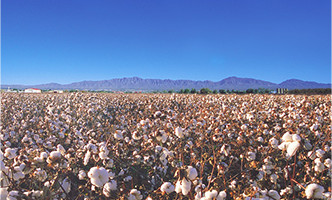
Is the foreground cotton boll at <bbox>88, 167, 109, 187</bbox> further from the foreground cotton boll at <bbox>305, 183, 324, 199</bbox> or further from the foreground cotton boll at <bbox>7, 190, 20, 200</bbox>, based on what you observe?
the foreground cotton boll at <bbox>305, 183, 324, 199</bbox>

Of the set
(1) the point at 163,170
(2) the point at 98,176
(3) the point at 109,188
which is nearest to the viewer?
(2) the point at 98,176

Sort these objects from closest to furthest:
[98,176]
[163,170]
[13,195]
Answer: [13,195]
[98,176]
[163,170]

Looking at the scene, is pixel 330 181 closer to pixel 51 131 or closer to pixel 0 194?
pixel 0 194

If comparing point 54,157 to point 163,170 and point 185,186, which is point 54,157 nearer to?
point 185,186

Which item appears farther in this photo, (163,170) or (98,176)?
(163,170)

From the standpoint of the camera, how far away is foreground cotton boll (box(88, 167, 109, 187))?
1654 millimetres

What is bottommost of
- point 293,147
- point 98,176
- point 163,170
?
point 163,170

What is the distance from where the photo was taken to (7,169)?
6.07ft

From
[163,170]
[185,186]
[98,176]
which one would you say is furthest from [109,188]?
[163,170]

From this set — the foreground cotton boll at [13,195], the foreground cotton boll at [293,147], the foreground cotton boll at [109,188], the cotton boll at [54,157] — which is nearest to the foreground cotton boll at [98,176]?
the foreground cotton boll at [109,188]

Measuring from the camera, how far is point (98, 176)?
5.49ft

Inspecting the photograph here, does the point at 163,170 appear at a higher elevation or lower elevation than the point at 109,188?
lower

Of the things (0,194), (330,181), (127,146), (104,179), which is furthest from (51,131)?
(330,181)

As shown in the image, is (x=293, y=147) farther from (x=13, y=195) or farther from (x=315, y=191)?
(x=13, y=195)
